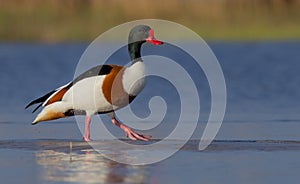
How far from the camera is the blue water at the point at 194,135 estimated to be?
7.98 meters

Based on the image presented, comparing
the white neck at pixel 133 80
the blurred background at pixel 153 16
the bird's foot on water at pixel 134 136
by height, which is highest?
the blurred background at pixel 153 16

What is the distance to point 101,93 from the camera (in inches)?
408

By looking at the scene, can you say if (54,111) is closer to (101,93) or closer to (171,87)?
(101,93)

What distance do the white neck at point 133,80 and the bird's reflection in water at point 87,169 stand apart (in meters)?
1.04

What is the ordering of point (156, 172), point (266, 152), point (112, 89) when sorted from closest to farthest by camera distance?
1. point (156, 172)
2. point (266, 152)
3. point (112, 89)

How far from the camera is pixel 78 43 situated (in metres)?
32.3

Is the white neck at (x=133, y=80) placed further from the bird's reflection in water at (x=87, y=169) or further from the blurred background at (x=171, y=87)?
the bird's reflection in water at (x=87, y=169)

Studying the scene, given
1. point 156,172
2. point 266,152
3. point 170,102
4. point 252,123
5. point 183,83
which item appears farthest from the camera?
point 183,83

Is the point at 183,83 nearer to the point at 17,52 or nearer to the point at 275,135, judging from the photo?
the point at 275,135

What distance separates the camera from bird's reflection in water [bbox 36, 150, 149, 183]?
25.5ft

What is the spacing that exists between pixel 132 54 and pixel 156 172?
2934 millimetres

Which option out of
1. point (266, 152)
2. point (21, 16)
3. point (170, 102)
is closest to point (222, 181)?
point (266, 152)

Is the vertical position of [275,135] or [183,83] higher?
[183,83]

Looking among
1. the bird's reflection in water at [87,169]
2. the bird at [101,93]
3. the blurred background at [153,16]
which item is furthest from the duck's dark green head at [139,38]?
the blurred background at [153,16]
